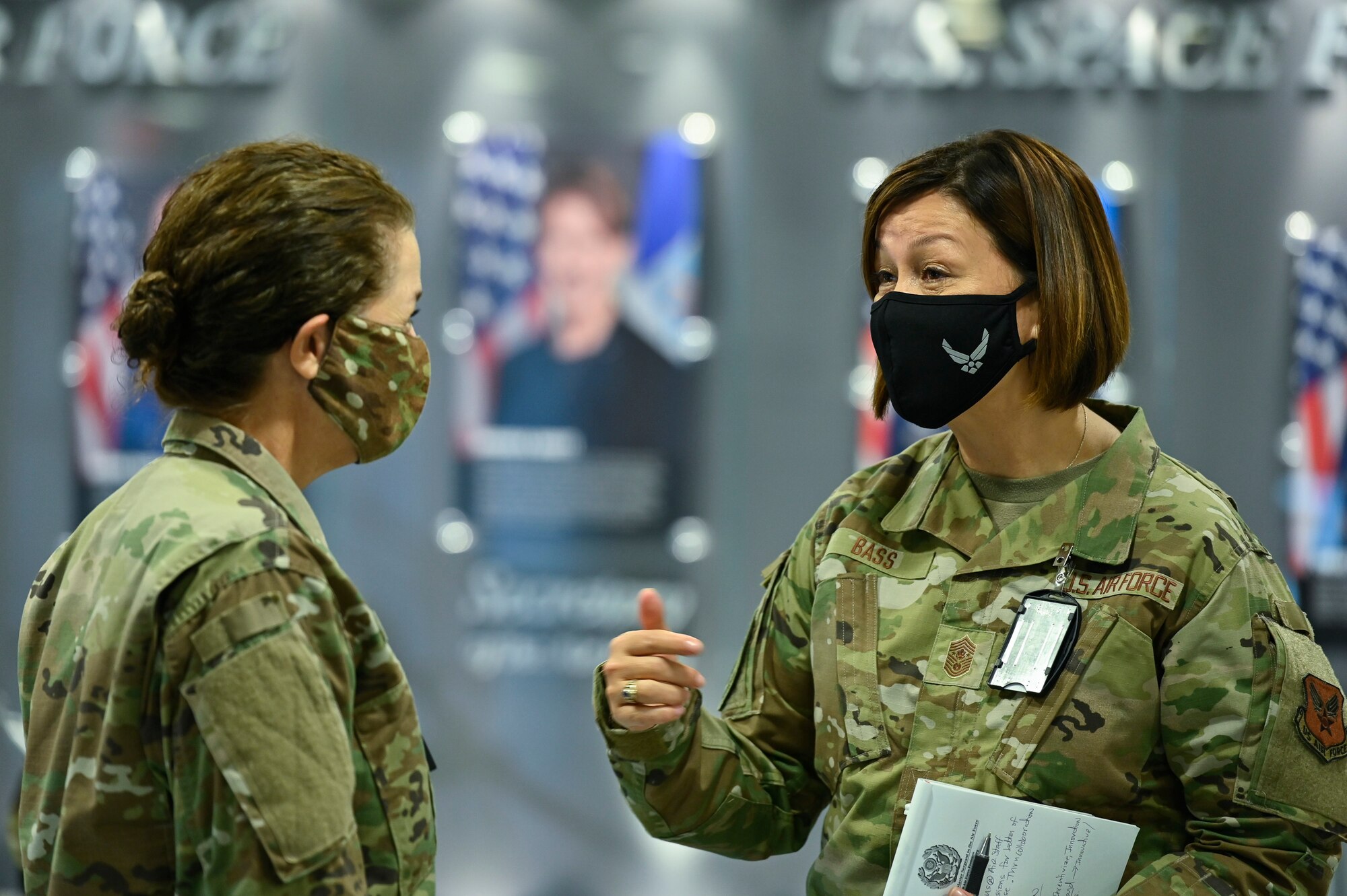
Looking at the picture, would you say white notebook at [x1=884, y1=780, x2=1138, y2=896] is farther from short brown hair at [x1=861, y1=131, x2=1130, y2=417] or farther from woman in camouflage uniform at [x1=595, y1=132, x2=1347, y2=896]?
short brown hair at [x1=861, y1=131, x2=1130, y2=417]

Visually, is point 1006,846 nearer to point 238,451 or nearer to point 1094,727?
point 1094,727

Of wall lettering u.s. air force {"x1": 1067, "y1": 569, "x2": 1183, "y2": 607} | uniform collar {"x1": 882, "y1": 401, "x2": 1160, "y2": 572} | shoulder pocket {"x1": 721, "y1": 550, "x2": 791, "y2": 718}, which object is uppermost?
uniform collar {"x1": 882, "y1": 401, "x2": 1160, "y2": 572}

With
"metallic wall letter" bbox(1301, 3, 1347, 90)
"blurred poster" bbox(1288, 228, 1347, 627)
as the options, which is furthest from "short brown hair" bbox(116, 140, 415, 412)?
"metallic wall letter" bbox(1301, 3, 1347, 90)

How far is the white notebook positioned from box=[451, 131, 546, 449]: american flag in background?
2832 millimetres

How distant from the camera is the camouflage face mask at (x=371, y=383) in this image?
1455 millimetres

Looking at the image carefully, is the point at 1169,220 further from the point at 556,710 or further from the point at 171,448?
the point at 171,448

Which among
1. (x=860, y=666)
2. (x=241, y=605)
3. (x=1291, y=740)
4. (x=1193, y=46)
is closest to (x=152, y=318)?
(x=241, y=605)

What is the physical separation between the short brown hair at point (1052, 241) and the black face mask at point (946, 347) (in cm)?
4

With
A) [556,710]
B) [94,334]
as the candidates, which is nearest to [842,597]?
[556,710]

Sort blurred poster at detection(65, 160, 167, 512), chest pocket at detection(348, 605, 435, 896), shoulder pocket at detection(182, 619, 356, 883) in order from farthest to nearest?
blurred poster at detection(65, 160, 167, 512) < chest pocket at detection(348, 605, 435, 896) < shoulder pocket at detection(182, 619, 356, 883)

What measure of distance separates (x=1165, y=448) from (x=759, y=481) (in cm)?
131

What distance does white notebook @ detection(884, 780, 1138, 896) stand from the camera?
1.52m

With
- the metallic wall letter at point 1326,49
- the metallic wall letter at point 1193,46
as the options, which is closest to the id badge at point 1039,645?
the metallic wall letter at point 1193,46

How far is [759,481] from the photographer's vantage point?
4.05 meters
